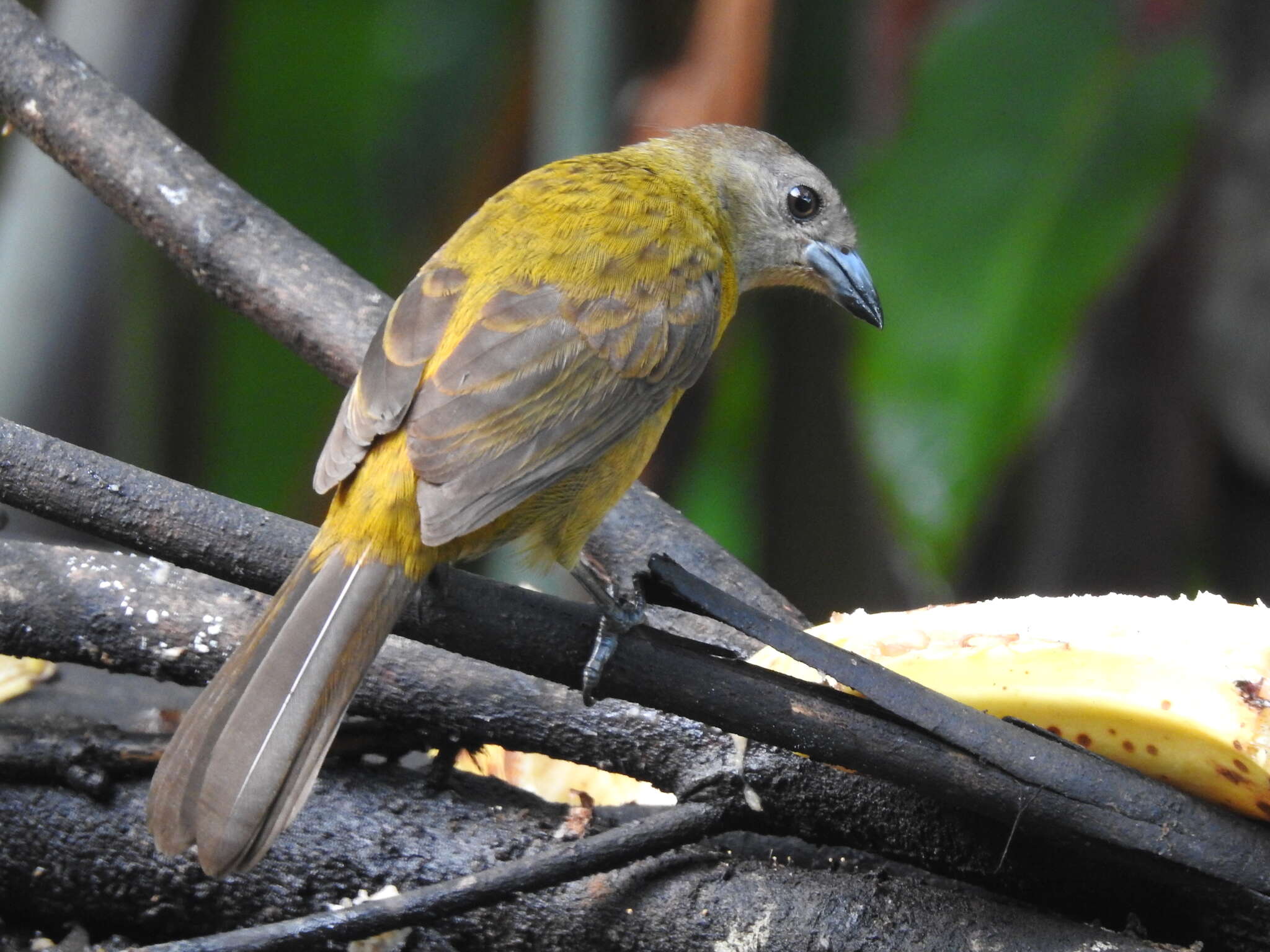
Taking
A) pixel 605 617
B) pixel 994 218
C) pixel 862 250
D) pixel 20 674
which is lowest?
pixel 20 674

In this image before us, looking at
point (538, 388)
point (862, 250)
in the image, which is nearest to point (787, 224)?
point (862, 250)

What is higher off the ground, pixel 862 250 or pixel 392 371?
pixel 862 250

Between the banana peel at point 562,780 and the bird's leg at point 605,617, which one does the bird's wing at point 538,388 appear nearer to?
the bird's leg at point 605,617

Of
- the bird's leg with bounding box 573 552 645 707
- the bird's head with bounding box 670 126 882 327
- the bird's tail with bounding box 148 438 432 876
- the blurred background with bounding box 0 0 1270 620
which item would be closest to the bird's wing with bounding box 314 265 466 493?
the bird's tail with bounding box 148 438 432 876

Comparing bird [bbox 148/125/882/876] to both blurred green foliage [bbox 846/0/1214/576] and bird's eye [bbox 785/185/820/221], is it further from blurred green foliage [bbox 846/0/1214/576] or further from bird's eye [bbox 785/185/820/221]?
blurred green foliage [bbox 846/0/1214/576]

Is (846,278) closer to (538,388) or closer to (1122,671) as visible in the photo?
(538,388)

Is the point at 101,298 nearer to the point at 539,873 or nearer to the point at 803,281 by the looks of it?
the point at 803,281

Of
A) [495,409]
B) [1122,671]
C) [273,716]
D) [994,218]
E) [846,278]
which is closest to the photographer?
[273,716]

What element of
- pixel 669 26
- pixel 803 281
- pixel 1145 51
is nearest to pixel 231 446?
pixel 669 26
